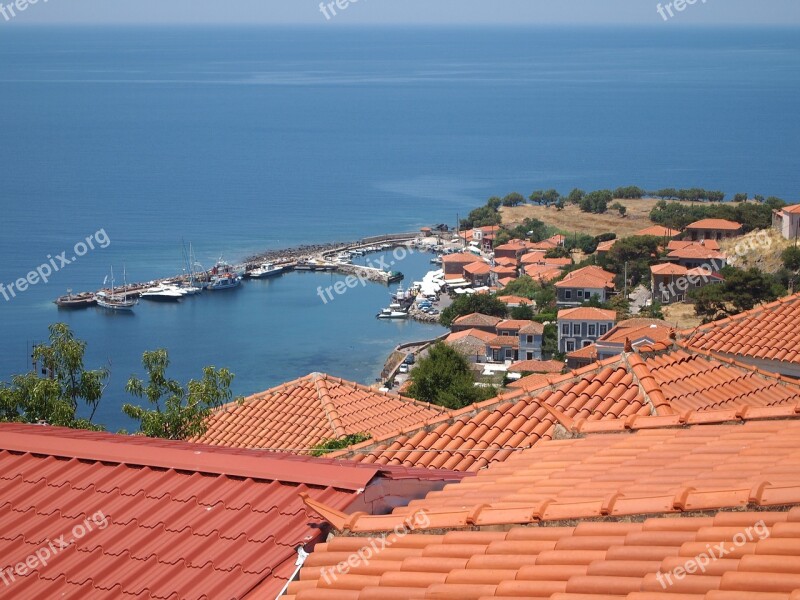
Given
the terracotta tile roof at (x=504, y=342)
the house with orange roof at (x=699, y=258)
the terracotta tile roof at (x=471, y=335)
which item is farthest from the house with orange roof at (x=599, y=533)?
the house with orange roof at (x=699, y=258)

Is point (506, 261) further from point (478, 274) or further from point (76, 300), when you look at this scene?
point (76, 300)

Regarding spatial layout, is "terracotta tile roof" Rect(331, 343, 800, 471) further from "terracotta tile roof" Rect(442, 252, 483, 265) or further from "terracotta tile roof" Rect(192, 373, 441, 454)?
"terracotta tile roof" Rect(442, 252, 483, 265)

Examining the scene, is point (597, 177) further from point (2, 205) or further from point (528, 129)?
point (2, 205)

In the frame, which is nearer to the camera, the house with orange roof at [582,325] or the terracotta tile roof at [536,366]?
the terracotta tile roof at [536,366]

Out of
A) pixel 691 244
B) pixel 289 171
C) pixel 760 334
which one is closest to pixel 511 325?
pixel 691 244

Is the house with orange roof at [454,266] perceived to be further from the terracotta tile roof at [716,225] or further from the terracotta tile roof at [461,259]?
the terracotta tile roof at [716,225]

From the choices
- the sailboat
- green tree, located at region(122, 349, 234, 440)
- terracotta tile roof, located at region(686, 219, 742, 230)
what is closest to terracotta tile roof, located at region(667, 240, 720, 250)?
terracotta tile roof, located at region(686, 219, 742, 230)
